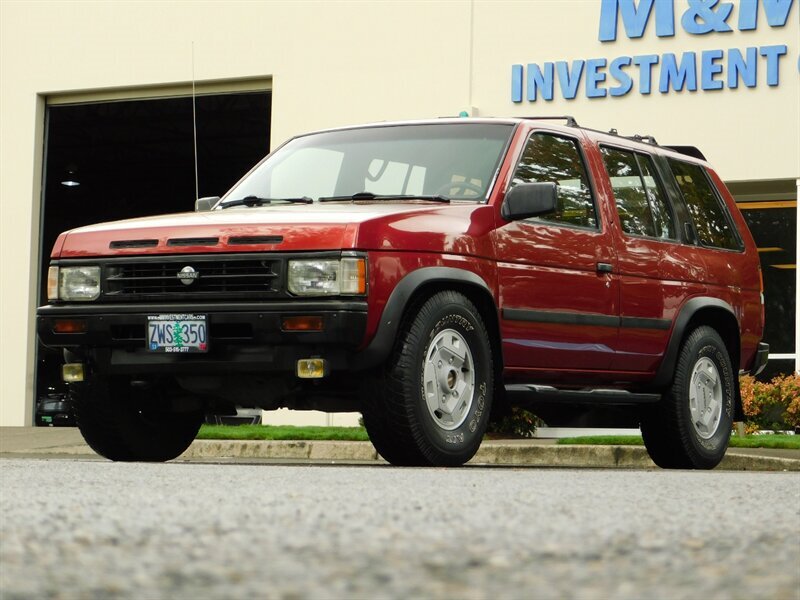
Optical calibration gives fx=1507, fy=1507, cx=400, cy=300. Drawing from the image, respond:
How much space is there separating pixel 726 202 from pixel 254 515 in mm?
6670

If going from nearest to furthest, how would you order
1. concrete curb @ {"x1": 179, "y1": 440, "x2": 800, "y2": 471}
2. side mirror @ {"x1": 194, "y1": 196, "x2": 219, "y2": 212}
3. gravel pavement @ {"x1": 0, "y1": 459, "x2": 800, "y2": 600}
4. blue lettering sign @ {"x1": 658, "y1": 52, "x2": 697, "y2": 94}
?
gravel pavement @ {"x1": 0, "y1": 459, "x2": 800, "y2": 600}, side mirror @ {"x1": 194, "y1": 196, "x2": 219, "y2": 212}, concrete curb @ {"x1": 179, "y1": 440, "x2": 800, "y2": 471}, blue lettering sign @ {"x1": 658, "y1": 52, "x2": 697, "y2": 94}

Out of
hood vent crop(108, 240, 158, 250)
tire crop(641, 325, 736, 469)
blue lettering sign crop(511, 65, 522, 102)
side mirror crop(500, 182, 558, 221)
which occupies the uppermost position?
blue lettering sign crop(511, 65, 522, 102)

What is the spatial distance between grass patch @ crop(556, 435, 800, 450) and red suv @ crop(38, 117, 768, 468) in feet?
9.07

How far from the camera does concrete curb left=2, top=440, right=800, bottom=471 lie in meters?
11.0

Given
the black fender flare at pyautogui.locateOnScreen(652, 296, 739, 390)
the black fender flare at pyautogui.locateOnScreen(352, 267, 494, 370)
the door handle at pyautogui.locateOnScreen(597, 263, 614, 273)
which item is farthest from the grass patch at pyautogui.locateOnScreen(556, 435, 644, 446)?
the black fender flare at pyautogui.locateOnScreen(352, 267, 494, 370)

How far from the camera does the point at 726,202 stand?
10109 millimetres

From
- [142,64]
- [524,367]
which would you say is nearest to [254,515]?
[524,367]

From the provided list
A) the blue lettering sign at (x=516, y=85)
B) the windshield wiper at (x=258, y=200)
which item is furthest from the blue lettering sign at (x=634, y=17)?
the windshield wiper at (x=258, y=200)

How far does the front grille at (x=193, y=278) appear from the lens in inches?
282

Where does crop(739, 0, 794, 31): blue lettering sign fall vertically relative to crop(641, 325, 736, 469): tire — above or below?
above

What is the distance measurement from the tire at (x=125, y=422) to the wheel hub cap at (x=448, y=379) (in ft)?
5.53

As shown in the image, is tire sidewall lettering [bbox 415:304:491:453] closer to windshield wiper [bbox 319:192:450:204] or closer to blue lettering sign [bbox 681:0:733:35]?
windshield wiper [bbox 319:192:450:204]

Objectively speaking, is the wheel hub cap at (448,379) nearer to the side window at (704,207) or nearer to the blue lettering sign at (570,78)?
the side window at (704,207)

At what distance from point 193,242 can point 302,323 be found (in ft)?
2.46
